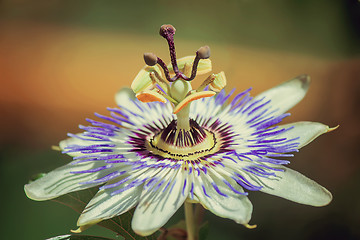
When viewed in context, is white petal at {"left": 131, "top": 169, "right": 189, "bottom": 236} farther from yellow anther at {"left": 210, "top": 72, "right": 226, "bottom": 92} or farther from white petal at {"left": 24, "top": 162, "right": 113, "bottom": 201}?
yellow anther at {"left": 210, "top": 72, "right": 226, "bottom": 92}

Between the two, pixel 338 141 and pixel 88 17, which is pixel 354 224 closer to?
pixel 338 141

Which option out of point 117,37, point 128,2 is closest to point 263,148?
point 117,37

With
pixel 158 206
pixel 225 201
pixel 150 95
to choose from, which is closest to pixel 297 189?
pixel 225 201

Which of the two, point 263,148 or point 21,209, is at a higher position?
point 263,148

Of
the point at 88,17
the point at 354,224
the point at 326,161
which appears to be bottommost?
the point at 354,224

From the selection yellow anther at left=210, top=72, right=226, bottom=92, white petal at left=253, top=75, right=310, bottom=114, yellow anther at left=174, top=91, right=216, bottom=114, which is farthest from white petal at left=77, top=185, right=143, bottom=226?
white petal at left=253, top=75, right=310, bottom=114
